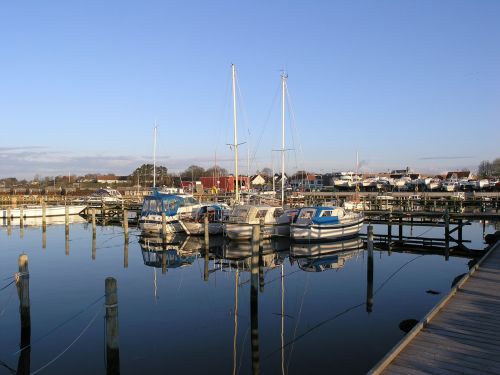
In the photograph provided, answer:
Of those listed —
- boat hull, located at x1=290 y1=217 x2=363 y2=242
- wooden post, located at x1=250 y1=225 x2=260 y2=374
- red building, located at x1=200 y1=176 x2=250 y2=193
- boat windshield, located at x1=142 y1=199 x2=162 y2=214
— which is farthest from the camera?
red building, located at x1=200 y1=176 x2=250 y2=193

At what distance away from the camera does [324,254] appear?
27.4 meters

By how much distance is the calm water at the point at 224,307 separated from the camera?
1155 cm

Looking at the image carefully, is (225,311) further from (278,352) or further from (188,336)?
(278,352)

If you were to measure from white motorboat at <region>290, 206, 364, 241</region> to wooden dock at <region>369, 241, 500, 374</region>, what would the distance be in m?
17.0

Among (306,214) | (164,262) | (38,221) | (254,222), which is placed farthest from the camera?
(38,221)

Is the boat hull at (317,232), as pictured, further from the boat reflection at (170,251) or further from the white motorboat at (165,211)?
the white motorboat at (165,211)

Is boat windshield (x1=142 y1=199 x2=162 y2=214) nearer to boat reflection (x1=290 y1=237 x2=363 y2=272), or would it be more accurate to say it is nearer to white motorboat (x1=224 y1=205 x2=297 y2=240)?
white motorboat (x1=224 y1=205 x2=297 y2=240)

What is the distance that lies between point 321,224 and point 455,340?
69.3ft

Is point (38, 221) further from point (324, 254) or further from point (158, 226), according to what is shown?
point (324, 254)

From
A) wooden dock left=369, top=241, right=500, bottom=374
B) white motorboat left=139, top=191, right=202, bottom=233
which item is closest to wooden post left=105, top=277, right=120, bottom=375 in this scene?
wooden dock left=369, top=241, right=500, bottom=374

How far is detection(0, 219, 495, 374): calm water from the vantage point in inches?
455

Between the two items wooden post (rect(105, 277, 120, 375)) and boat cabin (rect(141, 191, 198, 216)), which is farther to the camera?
boat cabin (rect(141, 191, 198, 216))

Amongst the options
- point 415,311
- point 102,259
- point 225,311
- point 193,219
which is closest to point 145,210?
point 193,219

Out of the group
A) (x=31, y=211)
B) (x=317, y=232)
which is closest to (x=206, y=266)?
(x=317, y=232)
